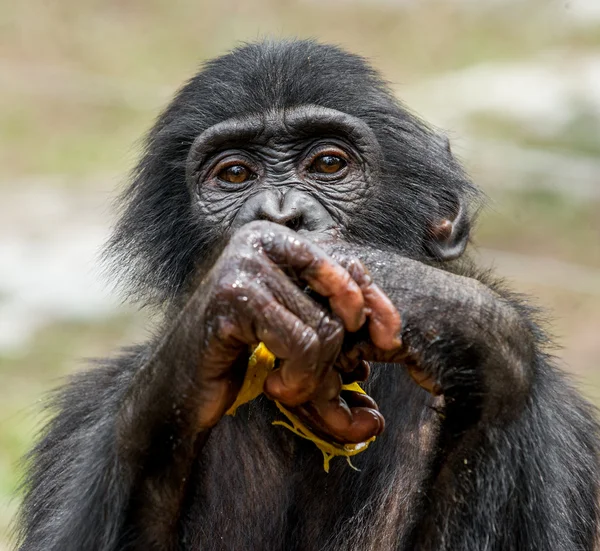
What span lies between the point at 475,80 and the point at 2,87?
868cm

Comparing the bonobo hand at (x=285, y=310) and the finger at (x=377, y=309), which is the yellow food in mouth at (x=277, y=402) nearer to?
the bonobo hand at (x=285, y=310)

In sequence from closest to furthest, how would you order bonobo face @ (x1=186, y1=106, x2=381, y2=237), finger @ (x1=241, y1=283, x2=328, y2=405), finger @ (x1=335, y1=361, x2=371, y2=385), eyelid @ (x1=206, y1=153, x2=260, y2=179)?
finger @ (x1=241, y1=283, x2=328, y2=405) → finger @ (x1=335, y1=361, x2=371, y2=385) → bonobo face @ (x1=186, y1=106, x2=381, y2=237) → eyelid @ (x1=206, y1=153, x2=260, y2=179)

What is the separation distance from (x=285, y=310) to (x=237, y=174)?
204cm

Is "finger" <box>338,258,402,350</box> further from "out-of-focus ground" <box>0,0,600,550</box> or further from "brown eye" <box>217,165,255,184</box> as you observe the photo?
"out-of-focus ground" <box>0,0,600,550</box>

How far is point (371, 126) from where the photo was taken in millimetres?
6219

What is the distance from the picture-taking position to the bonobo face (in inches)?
235

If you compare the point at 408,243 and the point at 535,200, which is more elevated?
the point at 408,243

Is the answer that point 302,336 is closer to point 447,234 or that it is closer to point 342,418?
point 342,418

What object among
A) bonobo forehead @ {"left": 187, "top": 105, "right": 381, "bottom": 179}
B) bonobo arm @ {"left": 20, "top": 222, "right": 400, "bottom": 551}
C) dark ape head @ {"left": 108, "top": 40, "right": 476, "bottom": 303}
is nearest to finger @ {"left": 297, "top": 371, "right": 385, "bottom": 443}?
bonobo arm @ {"left": 20, "top": 222, "right": 400, "bottom": 551}

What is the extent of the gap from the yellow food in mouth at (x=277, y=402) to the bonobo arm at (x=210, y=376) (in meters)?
0.34

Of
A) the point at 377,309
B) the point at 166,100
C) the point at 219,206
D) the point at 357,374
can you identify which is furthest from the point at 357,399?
the point at 166,100

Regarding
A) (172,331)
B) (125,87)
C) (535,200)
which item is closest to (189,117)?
(172,331)

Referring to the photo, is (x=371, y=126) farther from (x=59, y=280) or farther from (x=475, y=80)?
(x=475, y=80)

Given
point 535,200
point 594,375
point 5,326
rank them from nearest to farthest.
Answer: point 594,375 < point 5,326 < point 535,200
